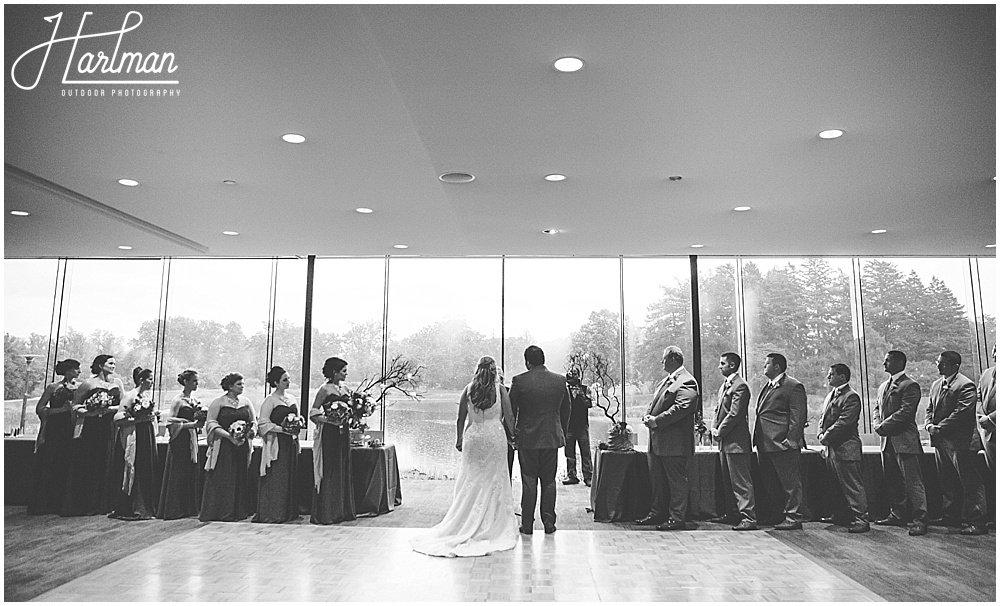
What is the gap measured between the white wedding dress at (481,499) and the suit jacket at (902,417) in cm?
355

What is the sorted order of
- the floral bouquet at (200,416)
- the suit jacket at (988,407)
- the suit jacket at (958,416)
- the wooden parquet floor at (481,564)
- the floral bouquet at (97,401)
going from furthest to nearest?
the floral bouquet at (97,401), the floral bouquet at (200,416), the suit jacket at (958,416), the suit jacket at (988,407), the wooden parquet floor at (481,564)

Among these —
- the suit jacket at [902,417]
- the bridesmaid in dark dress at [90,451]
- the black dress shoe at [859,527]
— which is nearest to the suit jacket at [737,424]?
the black dress shoe at [859,527]

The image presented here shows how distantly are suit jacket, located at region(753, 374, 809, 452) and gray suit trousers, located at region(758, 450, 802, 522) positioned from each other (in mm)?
83

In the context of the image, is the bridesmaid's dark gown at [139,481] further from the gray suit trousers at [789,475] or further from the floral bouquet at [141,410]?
the gray suit trousers at [789,475]

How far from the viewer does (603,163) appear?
4.97 metres

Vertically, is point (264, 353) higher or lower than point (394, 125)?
lower

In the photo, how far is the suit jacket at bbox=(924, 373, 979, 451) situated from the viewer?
5973mm

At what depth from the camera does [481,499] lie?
5527 mm

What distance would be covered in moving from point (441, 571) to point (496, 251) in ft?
16.0

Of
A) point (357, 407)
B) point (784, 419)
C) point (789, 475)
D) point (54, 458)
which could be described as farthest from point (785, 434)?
point (54, 458)

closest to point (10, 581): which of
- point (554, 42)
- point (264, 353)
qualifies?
point (554, 42)

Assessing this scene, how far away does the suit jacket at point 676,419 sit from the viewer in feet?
20.3

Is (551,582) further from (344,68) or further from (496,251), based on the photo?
(496,251)

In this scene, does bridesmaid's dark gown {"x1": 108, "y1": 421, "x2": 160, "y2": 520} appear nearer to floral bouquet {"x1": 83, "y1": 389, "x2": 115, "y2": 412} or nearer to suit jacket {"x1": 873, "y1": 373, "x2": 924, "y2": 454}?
floral bouquet {"x1": 83, "y1": 389, "x2": 115, "y2": 412}
